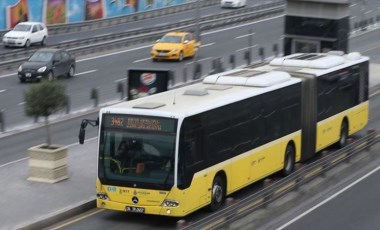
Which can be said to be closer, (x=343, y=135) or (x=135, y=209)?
(x=135, y=209)

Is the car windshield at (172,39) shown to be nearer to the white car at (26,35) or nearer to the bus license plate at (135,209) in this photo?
the white car at (26,35)

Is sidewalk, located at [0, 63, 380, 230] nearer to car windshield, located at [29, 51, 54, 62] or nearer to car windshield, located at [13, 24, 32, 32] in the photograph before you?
car windshield, located at [29, 51, 54, 62]

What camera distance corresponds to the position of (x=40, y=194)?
20875 mm

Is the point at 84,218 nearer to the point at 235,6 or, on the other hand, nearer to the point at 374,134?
the point at 374,134

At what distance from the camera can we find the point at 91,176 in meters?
22.6

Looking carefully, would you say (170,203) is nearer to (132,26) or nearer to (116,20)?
(132,26)

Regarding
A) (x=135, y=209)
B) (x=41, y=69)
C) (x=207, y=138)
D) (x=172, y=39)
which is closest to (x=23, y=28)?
(x=172, y=39)

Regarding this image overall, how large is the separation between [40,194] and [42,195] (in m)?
0.11

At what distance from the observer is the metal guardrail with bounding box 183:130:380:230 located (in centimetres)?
1648

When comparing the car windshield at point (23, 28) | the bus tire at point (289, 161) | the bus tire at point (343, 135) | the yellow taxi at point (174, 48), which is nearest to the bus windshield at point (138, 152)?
the bus tire at point (289, 161)

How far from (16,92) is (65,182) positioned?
20.0 meters

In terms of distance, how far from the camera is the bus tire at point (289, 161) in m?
23.4

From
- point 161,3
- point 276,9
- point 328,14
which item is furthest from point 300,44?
point 161,3

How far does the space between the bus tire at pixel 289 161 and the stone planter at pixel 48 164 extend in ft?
18.5
